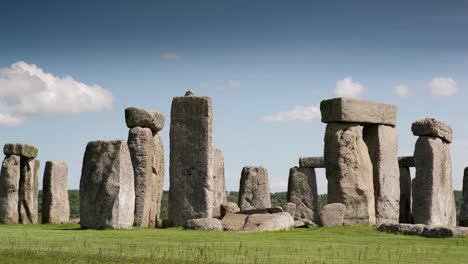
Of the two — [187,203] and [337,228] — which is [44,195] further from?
[337,228]

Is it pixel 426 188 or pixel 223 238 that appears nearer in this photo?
pixel 223 238

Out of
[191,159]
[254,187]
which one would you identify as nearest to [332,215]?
[191,159]

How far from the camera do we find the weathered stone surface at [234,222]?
23.3 m

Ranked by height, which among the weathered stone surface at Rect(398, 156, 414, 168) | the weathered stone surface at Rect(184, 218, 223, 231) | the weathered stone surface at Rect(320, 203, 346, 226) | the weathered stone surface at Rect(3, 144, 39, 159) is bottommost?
the weathered stone surface at Rect(184, 218, 223, 231)

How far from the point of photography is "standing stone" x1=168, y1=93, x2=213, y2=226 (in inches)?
987

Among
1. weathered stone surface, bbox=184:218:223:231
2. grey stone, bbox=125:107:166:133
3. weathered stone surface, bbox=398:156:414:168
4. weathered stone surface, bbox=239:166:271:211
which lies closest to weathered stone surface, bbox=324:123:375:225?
weathered stone surface, bbox=184:218:223:231

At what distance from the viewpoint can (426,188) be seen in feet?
92.4

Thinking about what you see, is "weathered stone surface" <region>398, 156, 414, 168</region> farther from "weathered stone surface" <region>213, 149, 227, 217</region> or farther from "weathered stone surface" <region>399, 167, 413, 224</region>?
"weathered stone surface" <region>213, 149, 227, 217</region>

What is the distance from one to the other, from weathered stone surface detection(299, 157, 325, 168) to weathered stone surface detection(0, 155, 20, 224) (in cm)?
1131

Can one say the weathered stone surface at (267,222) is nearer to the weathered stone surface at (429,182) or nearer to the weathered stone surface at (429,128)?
the weathered stone surface at (429,182)

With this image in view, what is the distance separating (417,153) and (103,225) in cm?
1124

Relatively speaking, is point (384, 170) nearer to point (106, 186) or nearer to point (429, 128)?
point (429, 128)

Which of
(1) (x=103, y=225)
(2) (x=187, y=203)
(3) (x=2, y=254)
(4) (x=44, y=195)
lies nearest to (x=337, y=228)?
(2) (x=187, y=203)

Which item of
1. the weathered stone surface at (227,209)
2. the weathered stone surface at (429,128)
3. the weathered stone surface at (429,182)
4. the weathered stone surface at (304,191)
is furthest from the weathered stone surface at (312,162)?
the weathered stone surface at (227,209)
